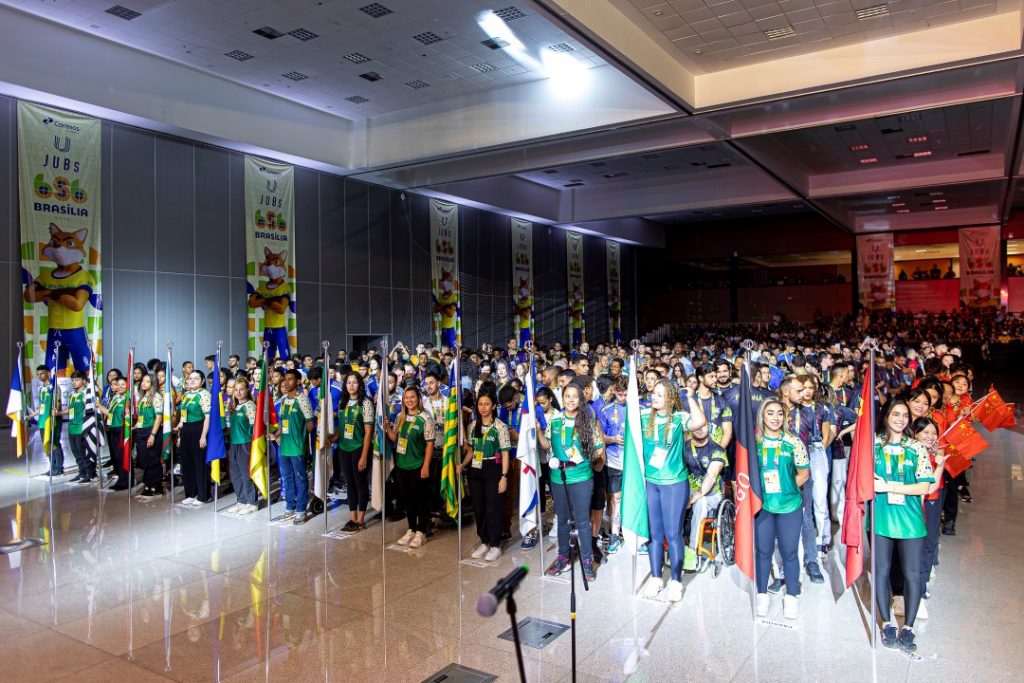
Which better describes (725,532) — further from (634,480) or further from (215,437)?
(215,437)

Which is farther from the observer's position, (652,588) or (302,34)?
(302,34)

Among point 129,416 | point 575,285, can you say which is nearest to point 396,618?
point 129,416

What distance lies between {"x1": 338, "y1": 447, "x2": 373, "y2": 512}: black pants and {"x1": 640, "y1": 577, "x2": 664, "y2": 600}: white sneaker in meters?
3.47

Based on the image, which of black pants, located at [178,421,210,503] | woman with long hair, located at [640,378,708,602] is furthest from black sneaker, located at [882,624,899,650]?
black pants, located at [178,421,210,503]

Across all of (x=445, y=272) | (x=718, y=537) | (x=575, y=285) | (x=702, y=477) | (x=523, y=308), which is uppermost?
(x=575, y=285)

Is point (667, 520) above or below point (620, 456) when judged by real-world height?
below

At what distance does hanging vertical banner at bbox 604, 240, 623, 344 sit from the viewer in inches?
1297

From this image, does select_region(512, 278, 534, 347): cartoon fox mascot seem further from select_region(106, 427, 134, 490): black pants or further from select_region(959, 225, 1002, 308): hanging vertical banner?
select_region(106, 427, 134, 490): black pants

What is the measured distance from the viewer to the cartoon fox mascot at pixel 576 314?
29750 millimetres

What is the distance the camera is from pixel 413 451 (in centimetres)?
733

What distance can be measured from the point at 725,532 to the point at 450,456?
274 cm

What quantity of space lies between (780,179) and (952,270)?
17.1m

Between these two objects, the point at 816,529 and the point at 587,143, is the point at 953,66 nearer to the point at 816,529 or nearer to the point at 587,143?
the point at 587,143

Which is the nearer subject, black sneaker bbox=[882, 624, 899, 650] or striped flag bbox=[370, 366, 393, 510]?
black sneaker bbox=[882, 624, 899, 650]
